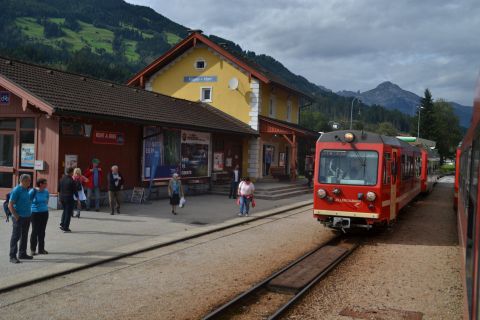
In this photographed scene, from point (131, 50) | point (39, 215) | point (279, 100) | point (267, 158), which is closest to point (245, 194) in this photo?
point (39, 215)

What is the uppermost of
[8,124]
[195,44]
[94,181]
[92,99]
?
[195,44]

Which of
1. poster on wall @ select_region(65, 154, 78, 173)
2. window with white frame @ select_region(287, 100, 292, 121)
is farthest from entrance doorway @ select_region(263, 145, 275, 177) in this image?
poster on wall @ select_region(65, 154, 78, 173)

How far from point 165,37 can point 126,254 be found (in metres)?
161

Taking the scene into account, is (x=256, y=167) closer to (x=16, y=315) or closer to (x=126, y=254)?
(x=126, y=254)

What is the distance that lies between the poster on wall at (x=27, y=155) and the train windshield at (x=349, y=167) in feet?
30.8

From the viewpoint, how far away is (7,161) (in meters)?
16.0

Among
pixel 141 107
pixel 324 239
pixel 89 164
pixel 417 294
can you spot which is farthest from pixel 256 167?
pixel 417 294

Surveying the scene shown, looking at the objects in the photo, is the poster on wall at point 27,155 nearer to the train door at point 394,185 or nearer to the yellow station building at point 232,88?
the train door at point 394,185

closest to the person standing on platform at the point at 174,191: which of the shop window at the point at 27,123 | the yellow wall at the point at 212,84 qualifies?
the shop window at the point at 27,123

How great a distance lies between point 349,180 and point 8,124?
451 inches

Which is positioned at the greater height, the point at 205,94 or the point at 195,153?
the point at 205,94

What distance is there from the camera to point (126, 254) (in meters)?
9.84

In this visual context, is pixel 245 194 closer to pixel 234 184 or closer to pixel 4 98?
pixel 234 184

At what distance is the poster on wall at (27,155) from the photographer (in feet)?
50.5
